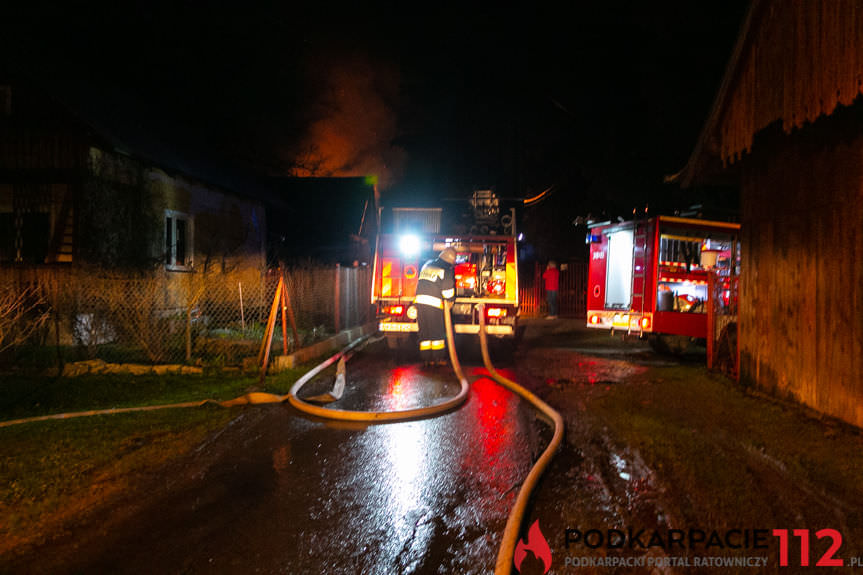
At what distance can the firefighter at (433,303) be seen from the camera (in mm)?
8812

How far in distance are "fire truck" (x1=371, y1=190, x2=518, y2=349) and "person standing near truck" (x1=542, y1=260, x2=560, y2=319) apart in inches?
326

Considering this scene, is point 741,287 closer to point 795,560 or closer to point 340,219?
point 795,560

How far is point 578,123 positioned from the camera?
79.6ft

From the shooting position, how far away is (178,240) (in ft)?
46.0

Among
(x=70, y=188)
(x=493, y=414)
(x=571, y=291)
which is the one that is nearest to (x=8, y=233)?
(x=70, y=188)

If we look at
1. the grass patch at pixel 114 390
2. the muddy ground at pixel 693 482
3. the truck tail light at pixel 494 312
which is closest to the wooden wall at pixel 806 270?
the muddy ground at pixel 693 482

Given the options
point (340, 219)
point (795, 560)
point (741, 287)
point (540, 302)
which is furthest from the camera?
point (340, 219)

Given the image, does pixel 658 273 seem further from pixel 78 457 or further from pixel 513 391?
Answer: pixel 78 457

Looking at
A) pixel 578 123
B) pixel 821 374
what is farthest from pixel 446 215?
pixel 578 123

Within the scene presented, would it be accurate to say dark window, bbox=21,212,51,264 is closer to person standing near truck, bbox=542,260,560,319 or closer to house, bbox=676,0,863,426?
house, bbox=676,0,863,426

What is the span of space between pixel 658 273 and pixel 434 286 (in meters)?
4.54

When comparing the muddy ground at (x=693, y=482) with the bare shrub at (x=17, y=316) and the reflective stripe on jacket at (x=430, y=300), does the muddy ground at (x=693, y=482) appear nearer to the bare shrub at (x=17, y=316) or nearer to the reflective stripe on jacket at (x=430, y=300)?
the reflective stripe on jacket at (x=430, y=300)

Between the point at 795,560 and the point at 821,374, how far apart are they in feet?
11.8

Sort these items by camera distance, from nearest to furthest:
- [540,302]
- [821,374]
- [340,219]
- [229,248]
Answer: [821,374] < [229,248] < [540,302] < [340,219]
